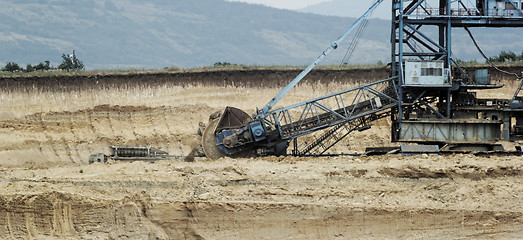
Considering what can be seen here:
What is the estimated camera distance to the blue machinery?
32.4 m

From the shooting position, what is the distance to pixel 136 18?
651 ft

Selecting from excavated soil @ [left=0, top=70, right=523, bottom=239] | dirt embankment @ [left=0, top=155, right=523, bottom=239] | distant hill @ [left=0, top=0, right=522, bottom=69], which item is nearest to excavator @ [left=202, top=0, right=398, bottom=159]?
excavated soil @ [left=0, top=70, right=523, bottom=239]

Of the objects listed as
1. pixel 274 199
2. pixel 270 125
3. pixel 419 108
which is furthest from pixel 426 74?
pixel 274 199

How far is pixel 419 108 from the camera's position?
3384cm

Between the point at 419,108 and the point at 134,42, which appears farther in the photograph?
the point at 134,42

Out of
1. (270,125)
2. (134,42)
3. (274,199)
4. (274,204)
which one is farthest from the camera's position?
(134,42)

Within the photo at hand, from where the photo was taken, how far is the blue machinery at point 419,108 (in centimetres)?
3244

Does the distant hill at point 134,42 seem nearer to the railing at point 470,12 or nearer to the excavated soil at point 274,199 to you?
the railing at point 470,12

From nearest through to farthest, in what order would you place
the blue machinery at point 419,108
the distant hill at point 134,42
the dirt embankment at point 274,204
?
the dirt embankment at point 274,204 < the blue machinery at point 419,108 < the distant hill at point 134,42

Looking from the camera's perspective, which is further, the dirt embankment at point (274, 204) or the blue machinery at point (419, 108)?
the blue machinery at point (419, 108)

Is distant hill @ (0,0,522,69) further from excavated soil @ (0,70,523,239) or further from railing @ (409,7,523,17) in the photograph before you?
excavated soil @ (0,70,523,239)

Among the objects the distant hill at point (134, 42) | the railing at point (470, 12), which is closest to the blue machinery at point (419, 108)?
the railing at point (470, 12)

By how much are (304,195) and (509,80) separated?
25914 mm

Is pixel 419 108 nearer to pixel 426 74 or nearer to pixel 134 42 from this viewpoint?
pixel 426 74
